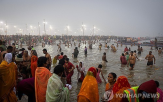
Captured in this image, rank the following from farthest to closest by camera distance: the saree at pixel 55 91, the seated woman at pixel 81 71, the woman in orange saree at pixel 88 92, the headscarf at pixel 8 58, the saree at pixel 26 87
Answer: the seated woman at pixel 81 71 < the headscarf at pixel 8 58 < the woman in orange saree at pixel 88 92 < the saree at pixel 26 87 < the saree at pixel 55 91

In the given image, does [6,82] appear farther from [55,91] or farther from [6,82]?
[55,91]

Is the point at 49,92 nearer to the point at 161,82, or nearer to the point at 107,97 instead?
the point at 107,97

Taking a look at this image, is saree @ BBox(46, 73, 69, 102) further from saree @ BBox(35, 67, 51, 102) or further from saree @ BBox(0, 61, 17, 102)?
saree @ BBox(0, 61, 17, 102)

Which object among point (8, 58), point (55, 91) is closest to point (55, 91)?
point (55, 91)

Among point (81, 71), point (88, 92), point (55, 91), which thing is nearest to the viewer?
point (55, 91)

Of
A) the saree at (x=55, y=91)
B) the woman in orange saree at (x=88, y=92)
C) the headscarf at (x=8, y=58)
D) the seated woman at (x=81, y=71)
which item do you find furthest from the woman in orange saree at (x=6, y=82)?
the seated woman at (x=81, y=71)

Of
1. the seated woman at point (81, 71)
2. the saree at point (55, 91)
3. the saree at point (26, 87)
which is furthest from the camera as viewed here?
the seated woman at point (81, 71)

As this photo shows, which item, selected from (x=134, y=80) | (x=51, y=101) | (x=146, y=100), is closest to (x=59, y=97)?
(x=51, y=101)

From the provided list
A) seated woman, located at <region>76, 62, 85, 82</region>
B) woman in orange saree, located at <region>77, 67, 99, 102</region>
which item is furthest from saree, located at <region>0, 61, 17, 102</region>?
seated woman, located at <region>76, 62, 85, 82</region>

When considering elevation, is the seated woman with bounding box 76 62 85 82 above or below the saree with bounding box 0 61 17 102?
below

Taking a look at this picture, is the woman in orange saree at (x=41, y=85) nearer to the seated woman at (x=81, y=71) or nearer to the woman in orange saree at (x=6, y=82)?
the woman in orange saree at (x=6, y=82)

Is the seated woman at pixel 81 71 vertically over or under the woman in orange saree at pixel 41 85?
under

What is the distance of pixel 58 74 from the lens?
2613mm

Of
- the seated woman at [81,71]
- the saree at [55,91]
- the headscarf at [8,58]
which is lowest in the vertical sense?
the seated woman at [81,71]
